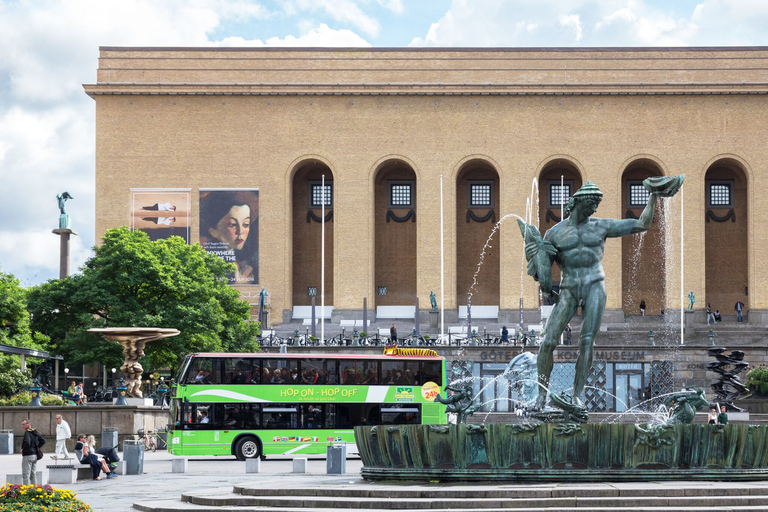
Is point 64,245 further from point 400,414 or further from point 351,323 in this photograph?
point 400,414

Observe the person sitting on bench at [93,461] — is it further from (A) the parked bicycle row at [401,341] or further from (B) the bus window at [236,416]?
(A) the parked bicycle row at [401,341]

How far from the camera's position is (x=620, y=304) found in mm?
52594

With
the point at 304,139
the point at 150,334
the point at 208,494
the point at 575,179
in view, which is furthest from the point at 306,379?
the point at 575,179

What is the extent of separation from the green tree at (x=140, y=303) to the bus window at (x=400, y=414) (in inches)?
515

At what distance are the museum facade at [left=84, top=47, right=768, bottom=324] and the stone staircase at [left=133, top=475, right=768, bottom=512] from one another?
1587 inches

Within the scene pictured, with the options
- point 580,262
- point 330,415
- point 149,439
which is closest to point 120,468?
point 330,415

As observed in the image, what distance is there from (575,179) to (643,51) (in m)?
6.59

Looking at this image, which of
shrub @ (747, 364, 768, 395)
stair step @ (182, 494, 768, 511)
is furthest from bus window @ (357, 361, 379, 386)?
stair step @ (182, 494, 768, 511)

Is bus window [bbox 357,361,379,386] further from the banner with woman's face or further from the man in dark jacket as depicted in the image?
the banner with woman's face

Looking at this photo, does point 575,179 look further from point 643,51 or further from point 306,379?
point 306,379

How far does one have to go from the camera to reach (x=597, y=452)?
1196 cm

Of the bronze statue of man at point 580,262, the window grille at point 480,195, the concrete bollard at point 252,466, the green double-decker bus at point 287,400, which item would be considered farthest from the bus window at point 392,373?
the window grille at point 480,195

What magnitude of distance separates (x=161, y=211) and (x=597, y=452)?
42523 millimetres

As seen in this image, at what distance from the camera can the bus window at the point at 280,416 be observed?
1033 inches
